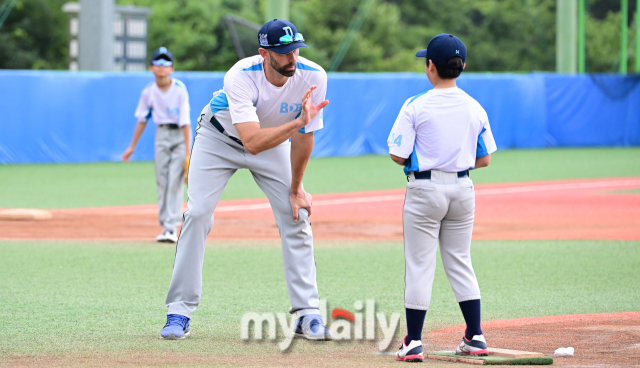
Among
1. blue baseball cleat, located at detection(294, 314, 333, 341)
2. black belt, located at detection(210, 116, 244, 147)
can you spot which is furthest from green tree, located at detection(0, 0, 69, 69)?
blue baseball cleat, located at detection(294, 314, 333, 341)

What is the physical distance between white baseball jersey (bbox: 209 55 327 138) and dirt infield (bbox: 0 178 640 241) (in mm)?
4946

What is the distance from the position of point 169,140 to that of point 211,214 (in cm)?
435

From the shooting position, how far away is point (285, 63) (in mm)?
4867

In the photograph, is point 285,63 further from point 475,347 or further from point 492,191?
point 492,191

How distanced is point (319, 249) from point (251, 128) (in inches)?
176

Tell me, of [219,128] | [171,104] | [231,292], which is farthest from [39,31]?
[219,128]

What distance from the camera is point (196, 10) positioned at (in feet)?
135

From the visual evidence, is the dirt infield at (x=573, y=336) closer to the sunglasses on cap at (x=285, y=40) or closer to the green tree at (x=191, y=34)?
the sunglasses on cap at (x=285, y=40)

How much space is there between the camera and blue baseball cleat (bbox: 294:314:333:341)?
5133mm

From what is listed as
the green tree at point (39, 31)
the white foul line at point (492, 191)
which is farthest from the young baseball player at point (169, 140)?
the green tree at point (39, 31)

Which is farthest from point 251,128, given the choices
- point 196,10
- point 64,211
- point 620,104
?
point 196,10

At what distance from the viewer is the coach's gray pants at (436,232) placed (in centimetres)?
455

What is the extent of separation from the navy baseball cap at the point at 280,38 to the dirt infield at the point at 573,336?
6.16 feet

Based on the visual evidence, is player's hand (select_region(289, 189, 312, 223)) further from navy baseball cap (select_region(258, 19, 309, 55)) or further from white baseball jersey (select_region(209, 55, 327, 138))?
navy baseball cap (select_region(258, 19, 309, 55))
